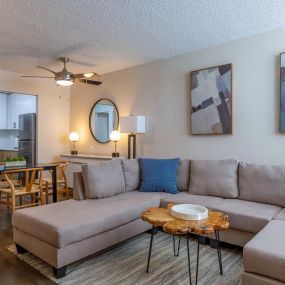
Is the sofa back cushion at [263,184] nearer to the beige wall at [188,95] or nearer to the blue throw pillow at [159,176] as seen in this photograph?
the beige wall at [188,95]

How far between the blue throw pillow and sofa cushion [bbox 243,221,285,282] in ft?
5.18

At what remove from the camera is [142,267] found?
7.16ft

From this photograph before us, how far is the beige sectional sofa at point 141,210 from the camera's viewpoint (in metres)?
1.76

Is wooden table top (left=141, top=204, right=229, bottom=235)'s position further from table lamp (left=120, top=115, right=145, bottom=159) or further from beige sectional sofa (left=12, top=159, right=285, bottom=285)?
table lamp (left=120, top=115, right=145, bottom=159)

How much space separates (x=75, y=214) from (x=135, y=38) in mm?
2353

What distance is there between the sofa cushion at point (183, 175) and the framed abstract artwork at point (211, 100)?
1.92 feet

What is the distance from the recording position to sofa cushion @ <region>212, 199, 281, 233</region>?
2.25 m

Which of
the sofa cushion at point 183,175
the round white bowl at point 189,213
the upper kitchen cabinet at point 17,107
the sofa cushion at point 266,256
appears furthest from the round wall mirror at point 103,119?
the sofa cushion at point 266,256

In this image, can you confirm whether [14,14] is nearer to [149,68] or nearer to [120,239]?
[149,68]

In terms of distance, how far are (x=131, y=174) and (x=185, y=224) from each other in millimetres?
1679

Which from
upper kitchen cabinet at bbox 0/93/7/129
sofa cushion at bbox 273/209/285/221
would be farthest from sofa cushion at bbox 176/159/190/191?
upper kitchen cabinet at bbox 0/93/7/129

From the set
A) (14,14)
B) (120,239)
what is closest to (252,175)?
(120,239)

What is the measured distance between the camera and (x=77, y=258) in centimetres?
209

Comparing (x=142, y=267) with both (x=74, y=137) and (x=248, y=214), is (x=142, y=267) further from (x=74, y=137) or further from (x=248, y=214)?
(x=74, y=137)
